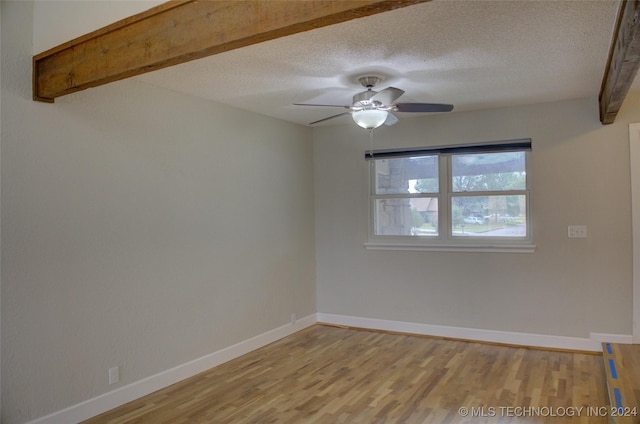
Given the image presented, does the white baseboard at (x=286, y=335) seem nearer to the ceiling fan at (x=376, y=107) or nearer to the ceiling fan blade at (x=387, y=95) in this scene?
the ceiling fan at (x=376, y=107)

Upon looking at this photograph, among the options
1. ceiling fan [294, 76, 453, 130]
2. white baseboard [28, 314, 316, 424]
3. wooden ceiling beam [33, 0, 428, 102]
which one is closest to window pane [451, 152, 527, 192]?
ceiling fan [294, 76, 453, 130]

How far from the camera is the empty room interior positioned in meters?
2.63

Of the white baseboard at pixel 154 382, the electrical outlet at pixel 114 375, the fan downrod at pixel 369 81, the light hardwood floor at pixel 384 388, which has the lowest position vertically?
the light hardwood floor at pixel 384 388

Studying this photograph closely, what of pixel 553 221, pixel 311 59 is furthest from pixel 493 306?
pixel 311 59

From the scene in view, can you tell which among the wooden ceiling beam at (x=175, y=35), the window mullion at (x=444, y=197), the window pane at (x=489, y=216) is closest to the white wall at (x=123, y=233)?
the wooden ceiling beam at (x=175, y=35)

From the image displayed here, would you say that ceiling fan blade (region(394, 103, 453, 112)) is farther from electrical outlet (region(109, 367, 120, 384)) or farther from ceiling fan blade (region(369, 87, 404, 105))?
electrical outlet (region(109, 367, 120, 384))

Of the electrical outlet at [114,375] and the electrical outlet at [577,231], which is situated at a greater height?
the electrical outlet at [577,231]

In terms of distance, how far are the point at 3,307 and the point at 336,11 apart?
8.28 feet

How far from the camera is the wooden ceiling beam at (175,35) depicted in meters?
1.78

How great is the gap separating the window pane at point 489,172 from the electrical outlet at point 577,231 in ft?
1.98

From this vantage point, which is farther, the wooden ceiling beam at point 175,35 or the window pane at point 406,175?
the window pane at point 406,175

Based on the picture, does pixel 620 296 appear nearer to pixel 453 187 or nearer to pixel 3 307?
pixel 453 187

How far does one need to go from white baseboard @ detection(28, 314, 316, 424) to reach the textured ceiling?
2.35m

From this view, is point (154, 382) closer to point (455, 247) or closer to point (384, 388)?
point (384, 388)
